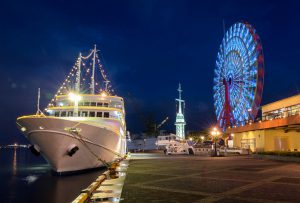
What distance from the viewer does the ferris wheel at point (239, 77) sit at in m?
39.1

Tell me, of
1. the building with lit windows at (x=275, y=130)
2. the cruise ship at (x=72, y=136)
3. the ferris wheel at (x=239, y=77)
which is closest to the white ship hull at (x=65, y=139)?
the cruise ship at (x=72, y=136)

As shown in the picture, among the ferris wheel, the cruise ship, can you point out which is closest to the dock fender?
the cruise ship

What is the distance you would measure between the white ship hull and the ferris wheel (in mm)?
23654

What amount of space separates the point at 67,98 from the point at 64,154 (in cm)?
818

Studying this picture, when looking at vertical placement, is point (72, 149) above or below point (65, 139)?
below

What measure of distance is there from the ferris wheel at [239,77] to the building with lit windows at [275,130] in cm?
222

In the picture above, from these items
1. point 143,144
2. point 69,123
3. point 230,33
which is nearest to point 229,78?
point 230,33

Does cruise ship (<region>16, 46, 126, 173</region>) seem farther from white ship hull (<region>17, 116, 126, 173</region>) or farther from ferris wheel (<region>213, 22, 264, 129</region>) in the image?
ferris wheel (<region>213, 22, 264, 129</region>)

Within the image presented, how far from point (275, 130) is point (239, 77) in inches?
416

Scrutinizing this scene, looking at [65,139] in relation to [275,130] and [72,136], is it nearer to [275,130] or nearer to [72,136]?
[72,136]

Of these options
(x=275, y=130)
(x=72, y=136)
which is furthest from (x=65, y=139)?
(x=275, y=130)

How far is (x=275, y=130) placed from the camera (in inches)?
1446

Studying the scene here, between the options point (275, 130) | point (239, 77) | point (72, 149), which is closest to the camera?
point (72, 149)

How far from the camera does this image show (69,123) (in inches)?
789
